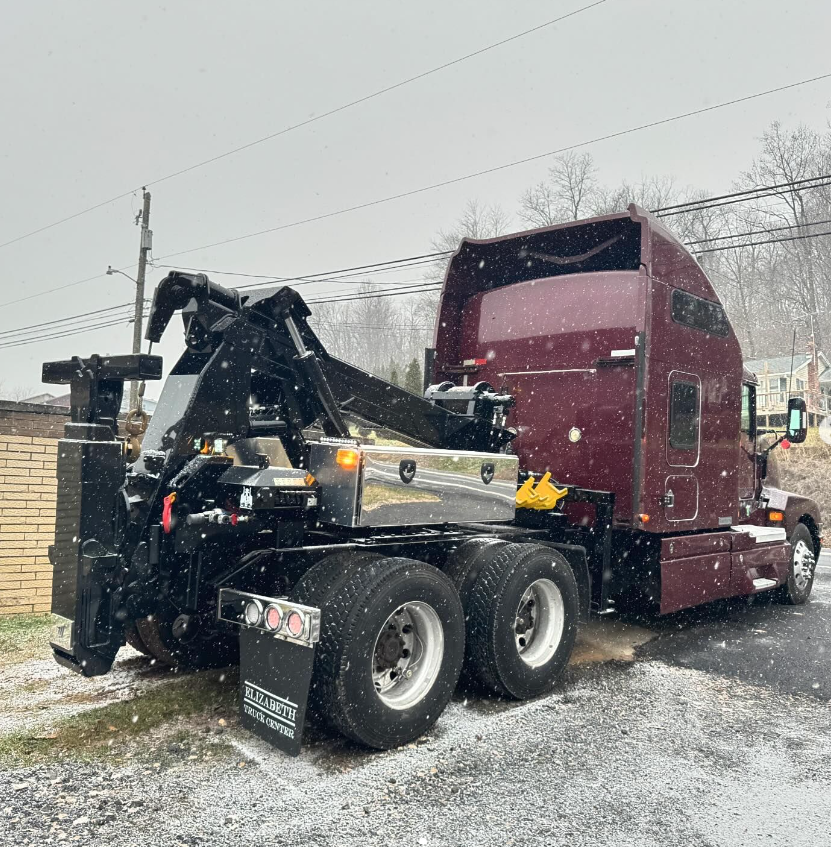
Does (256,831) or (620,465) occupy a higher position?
(620,465)

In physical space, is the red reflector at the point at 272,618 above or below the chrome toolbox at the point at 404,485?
below

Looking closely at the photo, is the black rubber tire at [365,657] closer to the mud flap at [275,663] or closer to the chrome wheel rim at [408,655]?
the chrome wheel rim at [408,655]

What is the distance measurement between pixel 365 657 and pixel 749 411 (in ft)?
17.5

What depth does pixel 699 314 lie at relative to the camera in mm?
6203

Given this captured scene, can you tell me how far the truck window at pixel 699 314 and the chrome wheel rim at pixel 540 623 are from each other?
2410 mm

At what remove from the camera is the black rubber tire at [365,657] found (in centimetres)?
370

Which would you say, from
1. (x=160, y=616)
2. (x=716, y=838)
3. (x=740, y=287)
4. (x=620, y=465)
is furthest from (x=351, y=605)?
(x=740, y=287)

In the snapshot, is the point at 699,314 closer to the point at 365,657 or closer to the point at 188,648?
the point at 365,657

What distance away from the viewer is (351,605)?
12.5ft

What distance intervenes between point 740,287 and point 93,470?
38.4 m

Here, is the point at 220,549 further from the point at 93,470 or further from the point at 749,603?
the point at 749,603

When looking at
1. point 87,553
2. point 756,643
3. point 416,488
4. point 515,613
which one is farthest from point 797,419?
point 87,553

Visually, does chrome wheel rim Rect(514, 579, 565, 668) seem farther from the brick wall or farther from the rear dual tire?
the brick wall

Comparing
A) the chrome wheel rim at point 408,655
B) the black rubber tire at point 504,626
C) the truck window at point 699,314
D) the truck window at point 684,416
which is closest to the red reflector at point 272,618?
the chrome wheel rim at point 408,655
